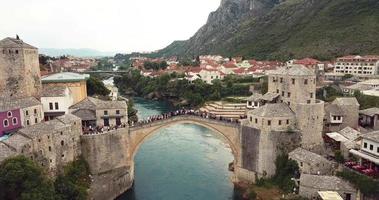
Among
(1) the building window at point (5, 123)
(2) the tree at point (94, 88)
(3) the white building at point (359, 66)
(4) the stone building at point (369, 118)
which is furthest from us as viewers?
(3) the white building at point (359, 66)

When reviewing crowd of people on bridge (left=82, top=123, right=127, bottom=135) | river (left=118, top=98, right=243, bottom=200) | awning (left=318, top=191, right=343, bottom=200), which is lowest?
river (left=118, top=98, right=243, bottom=200)

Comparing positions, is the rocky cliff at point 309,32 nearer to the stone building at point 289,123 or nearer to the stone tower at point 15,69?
the stone building at point 289,123

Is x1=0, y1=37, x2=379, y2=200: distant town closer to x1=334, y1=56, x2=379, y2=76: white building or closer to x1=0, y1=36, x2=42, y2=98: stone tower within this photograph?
x1=0, y1=36, x2=42, y2=98: stone tower

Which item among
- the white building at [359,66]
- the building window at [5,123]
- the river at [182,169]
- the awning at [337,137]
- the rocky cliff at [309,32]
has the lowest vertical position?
the river at [182,169]

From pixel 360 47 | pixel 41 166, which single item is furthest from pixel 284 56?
pixel 41 166

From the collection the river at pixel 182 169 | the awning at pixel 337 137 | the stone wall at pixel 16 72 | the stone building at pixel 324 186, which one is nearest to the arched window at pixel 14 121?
the stone wall at pixel 16 72

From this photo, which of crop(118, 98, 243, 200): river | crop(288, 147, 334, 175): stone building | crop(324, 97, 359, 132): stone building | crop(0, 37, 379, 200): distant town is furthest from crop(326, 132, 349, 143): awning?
crop(118, 98, 243, 200): river
